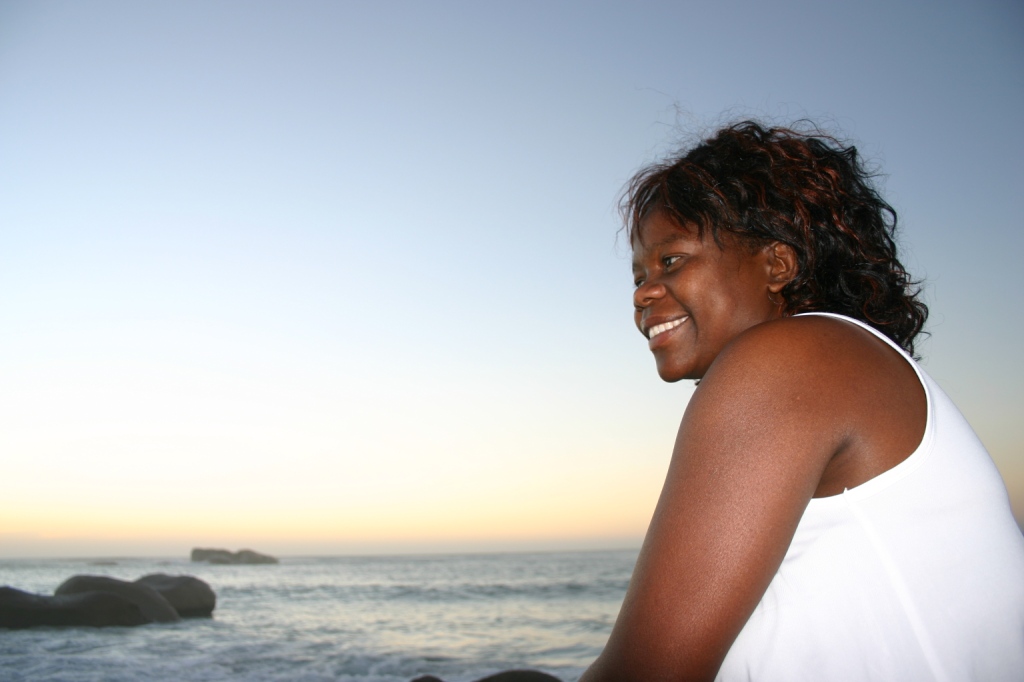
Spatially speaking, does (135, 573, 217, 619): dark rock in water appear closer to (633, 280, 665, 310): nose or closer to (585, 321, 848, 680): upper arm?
(633, 280, 665, 310): nose

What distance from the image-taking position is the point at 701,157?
4.81ft

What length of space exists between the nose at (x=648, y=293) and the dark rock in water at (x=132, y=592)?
583 inches

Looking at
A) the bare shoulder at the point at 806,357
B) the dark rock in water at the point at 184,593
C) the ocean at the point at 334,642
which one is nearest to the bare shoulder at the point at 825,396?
the bare shoulder at the point at 806,357

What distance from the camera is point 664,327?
1.42 m

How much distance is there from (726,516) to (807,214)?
2.41 feet

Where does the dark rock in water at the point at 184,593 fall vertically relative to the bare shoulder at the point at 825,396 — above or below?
below

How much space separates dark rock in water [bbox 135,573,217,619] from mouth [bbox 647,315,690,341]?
16.1 metres

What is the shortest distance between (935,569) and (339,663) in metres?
11.6

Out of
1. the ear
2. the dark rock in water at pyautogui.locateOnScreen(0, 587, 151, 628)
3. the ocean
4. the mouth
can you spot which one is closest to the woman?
the ear

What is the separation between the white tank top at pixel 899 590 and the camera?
0.89 meters

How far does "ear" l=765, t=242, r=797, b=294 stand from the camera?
132cm

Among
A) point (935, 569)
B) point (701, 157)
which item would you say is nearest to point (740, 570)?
point (935, 569)

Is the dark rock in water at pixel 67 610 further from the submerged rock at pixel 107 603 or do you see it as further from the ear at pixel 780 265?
the ear at pixel 780 265

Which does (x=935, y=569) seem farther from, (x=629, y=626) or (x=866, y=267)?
(x=866, y=267)
